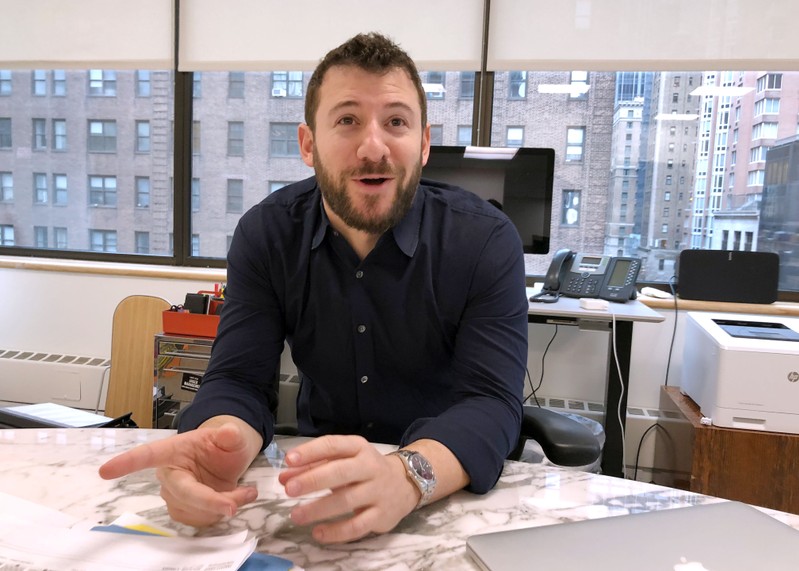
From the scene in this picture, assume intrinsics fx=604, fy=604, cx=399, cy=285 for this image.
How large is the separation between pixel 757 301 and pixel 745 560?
220 cm

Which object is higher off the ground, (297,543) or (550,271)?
(550,271)

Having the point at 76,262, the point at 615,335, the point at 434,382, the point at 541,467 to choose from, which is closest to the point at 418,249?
the point at 434,382

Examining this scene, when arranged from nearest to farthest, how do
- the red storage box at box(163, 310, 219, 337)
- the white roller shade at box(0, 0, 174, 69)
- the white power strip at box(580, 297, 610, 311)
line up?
the white power strip at box(580, 297, 610, 311)
the red storage box at box(163, 310, 219, 337)
the white roller shade at box(0, 0, 174, 69)

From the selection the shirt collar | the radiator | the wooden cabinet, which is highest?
the shirt collar

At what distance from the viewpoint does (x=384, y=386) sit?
1.22 meters

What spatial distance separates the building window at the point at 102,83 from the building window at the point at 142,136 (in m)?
0.23

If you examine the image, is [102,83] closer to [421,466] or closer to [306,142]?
[306,142]

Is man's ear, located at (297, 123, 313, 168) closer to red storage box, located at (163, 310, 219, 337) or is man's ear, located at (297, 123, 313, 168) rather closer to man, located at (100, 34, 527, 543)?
man, located at (100, 34, 527, 543)

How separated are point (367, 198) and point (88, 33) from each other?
277 cm

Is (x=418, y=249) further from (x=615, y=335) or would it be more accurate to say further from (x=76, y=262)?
(x=76, y=262)

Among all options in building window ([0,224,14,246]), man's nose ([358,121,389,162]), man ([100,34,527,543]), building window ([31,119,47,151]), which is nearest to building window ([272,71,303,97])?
building window ([31,119,47,151])

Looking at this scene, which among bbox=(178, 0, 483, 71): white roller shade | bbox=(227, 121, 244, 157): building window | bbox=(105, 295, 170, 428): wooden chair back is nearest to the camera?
bbox=(105, 295, 170, 428): wooden chair back

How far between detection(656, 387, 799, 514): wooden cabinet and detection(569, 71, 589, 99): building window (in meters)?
1.60

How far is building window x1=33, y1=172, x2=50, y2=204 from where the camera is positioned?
3422 millimetres
